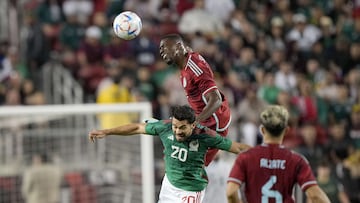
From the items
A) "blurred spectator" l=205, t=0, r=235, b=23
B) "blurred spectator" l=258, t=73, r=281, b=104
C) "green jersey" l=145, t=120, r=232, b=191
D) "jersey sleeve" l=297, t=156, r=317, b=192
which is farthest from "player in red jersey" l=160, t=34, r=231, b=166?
"blurred spectator" l=205, t=0, r=235, b=23

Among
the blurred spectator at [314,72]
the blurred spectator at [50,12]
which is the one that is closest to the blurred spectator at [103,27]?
the blurred spectator at [50,12]

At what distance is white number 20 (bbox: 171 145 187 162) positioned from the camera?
866cm

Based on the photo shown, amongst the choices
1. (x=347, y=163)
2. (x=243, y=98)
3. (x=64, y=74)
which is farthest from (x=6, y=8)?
(x=347, y=163)

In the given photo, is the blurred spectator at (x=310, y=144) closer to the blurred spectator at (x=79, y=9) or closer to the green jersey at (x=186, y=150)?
the blurred spectator at (x=79, y=9)

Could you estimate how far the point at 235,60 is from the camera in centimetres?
1788

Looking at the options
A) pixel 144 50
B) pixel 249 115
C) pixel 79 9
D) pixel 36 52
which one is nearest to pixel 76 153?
pixel 249 115

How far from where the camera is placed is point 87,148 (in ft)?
44.8

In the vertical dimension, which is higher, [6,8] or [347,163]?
[6,8]

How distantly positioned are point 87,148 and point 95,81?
3257 mm

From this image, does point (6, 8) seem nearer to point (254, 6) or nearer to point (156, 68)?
point (156, 68)

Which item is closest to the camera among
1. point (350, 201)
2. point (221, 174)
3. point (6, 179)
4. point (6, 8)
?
point (221, 174)

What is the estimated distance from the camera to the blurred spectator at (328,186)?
540 inches

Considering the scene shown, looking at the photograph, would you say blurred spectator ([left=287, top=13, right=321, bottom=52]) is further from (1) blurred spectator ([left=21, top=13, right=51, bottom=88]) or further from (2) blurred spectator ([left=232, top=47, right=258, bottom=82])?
(1) blurred spectator ([left=21, top=13, right=51, bottom=88])

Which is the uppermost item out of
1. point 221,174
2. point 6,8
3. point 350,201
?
point 6,8
